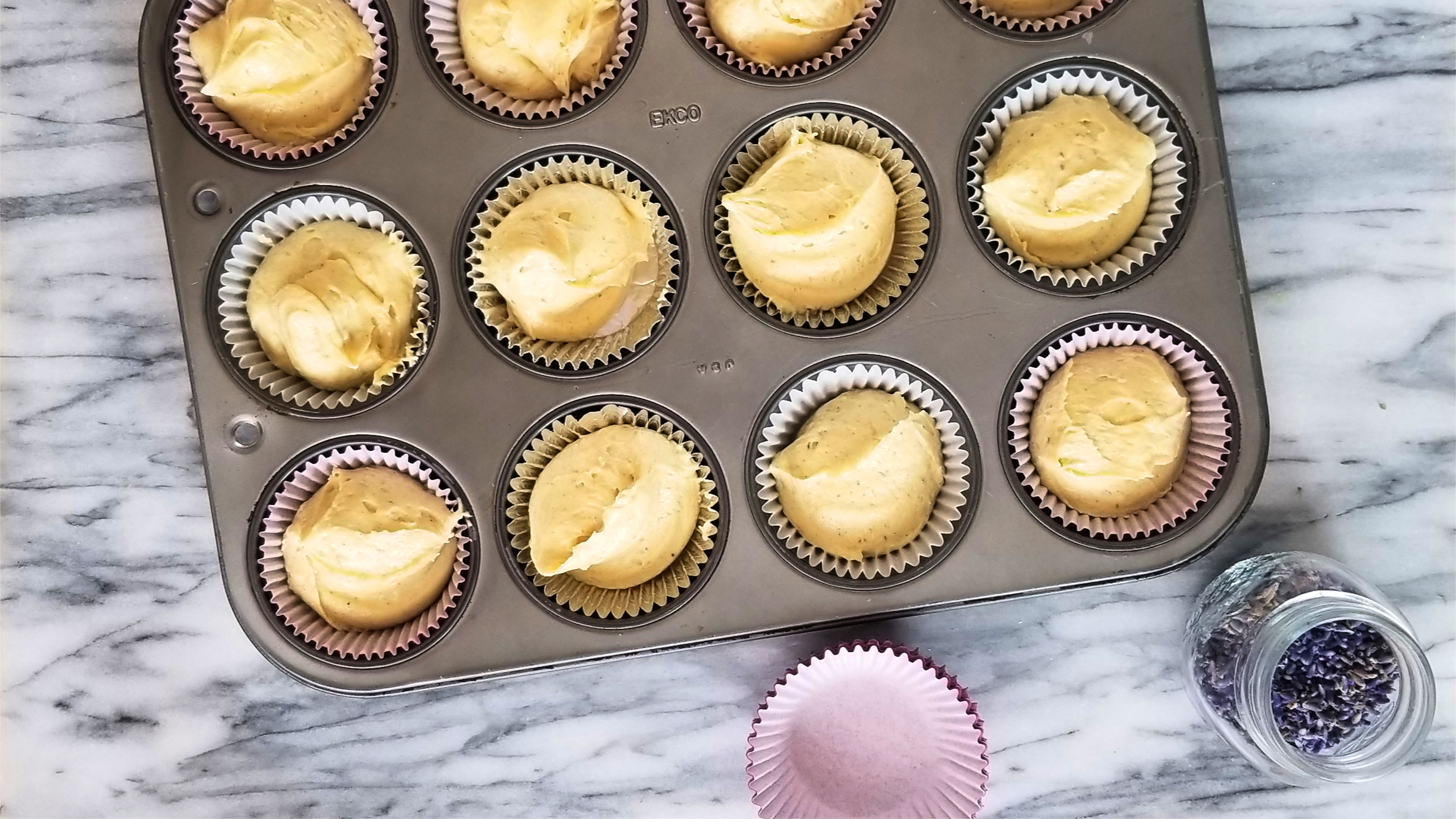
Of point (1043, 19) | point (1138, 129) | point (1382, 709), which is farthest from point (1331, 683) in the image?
point (1043, 19)

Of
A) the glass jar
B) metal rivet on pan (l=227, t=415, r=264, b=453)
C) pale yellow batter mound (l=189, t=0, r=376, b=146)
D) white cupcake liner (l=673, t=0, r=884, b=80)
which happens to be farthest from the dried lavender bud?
pale yellow batter mound (l=189, t=0, r=376, b=146)

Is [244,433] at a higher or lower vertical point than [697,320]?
lower

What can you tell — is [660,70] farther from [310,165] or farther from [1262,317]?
[1262,317]

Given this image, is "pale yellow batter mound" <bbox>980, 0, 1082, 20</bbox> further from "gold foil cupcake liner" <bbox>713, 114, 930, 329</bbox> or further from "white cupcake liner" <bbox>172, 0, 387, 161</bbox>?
"white cupcake liner" <bbox>172, 0, 387, 161</bbox>

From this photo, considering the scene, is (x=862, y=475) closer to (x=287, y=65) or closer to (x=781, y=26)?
(x=781, y=26)

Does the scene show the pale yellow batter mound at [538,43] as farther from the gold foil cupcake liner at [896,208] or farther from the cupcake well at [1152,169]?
the cupcake well at [1152,169]

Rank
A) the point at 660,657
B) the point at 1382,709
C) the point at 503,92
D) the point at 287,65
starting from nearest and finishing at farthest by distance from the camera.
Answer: the point at 1382,709, the point at 287,65, the point at 503,92, the point at 660,657
